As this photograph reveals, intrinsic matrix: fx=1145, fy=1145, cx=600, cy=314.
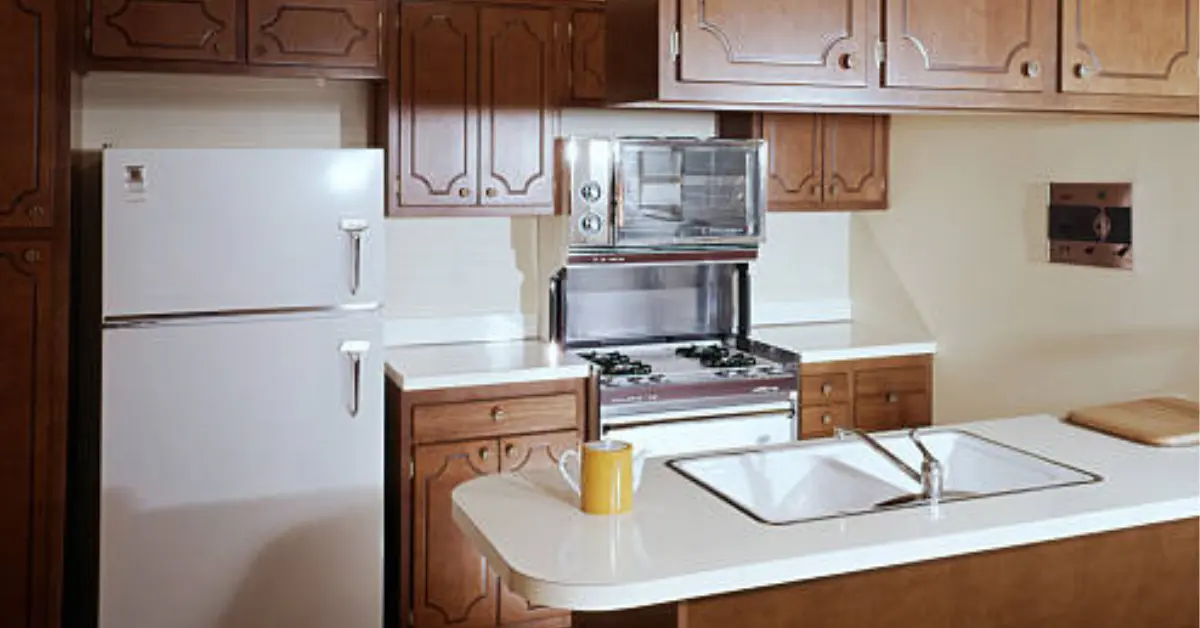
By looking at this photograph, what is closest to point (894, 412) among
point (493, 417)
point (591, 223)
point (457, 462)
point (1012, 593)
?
point (591, 223)

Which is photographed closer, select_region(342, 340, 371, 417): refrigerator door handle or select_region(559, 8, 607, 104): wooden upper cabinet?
select_region(342, 340, 371, 417): refrigerator door handle

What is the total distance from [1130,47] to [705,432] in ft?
5.62

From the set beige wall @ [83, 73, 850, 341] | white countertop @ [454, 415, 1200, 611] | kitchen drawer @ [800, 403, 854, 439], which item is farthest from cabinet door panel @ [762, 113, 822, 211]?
white countertop @ [454, 415, 1200, 611]

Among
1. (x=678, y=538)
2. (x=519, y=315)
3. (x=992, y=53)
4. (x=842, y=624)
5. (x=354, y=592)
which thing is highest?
(x=992, y=53)

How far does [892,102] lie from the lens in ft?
8.02

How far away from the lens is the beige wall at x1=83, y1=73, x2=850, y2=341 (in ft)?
11.6

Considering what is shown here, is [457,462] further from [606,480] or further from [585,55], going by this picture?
[606,480]

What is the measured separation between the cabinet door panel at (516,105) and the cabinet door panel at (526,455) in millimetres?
786

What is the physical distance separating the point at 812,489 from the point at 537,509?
0.66 m

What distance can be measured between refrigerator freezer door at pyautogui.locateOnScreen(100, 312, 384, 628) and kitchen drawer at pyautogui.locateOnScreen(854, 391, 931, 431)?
1732mm

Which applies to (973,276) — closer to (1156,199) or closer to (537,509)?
(1156,199)

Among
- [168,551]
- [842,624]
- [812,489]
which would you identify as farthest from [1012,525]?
[168,551]

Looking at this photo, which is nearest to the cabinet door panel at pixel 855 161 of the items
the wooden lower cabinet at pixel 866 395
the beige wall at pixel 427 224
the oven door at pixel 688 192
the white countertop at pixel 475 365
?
the beige wall at pixel 427 224

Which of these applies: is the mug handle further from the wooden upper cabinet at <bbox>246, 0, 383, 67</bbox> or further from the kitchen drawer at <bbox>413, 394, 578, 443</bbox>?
the wooden upper cabinet at <bbox>246, 0, 383, 67</bbox>
